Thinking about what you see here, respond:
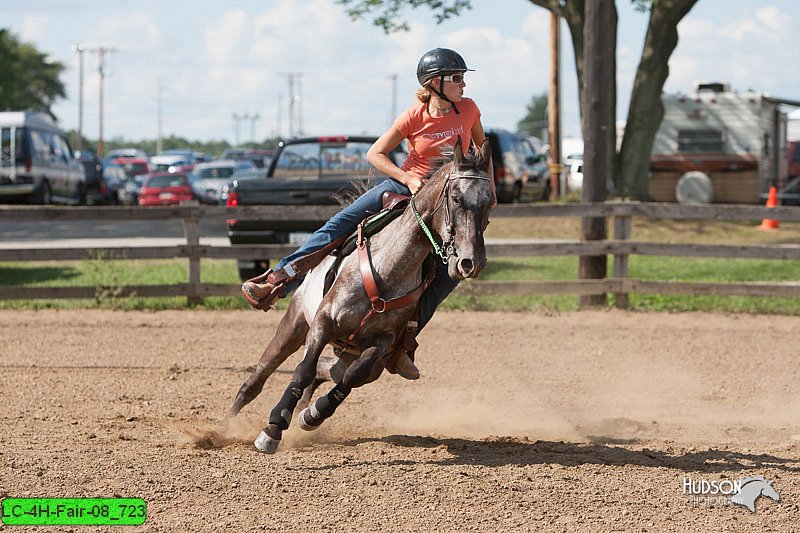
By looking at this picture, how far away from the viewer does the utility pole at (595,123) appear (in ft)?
43.5

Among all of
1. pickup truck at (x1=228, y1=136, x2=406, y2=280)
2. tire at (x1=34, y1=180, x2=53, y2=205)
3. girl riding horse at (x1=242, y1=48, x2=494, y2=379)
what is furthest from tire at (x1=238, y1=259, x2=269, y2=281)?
tire at (x1=34, y1=180, x2=53, y2=205)

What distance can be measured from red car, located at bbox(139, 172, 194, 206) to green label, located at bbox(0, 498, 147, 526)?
29942 mm

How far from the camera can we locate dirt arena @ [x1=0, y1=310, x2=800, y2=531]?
5.19 m

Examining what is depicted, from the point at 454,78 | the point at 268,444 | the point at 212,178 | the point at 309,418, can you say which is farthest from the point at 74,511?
the point at 212,178

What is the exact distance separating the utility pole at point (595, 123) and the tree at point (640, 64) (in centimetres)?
1110

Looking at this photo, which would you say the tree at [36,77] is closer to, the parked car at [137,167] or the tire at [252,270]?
the parked car at [137,167]

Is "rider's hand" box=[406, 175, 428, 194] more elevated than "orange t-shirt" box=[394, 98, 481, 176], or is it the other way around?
"orange t-shirt" box=[394, 98, 481, 176]

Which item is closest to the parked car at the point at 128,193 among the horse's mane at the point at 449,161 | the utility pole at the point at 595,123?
the utility pole at the point at 595,123

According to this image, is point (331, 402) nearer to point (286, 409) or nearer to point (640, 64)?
point (286, 409)

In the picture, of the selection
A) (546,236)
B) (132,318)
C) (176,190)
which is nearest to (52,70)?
(176,190)

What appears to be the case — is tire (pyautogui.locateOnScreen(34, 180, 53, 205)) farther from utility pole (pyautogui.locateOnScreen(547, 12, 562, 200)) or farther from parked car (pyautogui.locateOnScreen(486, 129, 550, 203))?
utility pole (pyautogui.locateOnScreen(547, 12, 562, 200))

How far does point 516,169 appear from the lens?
92.2 feet

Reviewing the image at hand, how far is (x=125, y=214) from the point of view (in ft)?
43.1

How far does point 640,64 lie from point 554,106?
218 inches
